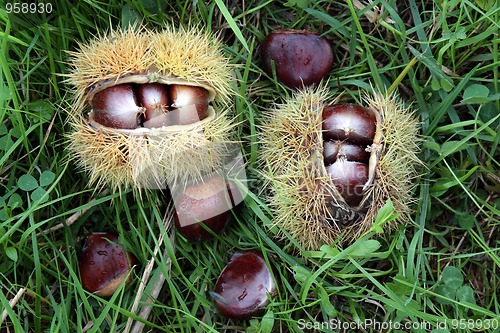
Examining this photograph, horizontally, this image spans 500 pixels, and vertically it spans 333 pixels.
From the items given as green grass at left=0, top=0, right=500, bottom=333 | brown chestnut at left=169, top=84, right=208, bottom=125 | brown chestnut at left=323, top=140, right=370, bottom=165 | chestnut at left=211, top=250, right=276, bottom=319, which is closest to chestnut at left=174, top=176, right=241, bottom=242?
green grass at left=0, top=0, right=500, bottom=333

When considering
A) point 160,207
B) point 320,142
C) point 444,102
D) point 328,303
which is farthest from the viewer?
point 160,207

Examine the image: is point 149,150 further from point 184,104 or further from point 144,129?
point 184,104

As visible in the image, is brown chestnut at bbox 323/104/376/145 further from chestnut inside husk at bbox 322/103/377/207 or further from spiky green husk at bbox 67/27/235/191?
spiky green husk at bbox 67/27/235/191

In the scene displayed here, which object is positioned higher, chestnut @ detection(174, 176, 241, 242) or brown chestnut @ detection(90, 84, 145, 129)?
brown chestnut @ detection(90, 84, 145, 129)

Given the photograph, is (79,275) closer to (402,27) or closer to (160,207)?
(160,207)

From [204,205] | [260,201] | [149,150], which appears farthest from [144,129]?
[260,201]

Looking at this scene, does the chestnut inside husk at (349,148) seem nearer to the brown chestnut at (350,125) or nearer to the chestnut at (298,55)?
the brown chestnut at (350,125)

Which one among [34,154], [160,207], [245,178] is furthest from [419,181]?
[34,154]

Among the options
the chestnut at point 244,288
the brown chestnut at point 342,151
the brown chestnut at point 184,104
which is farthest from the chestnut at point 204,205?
the brown chestnut at point 342,151
